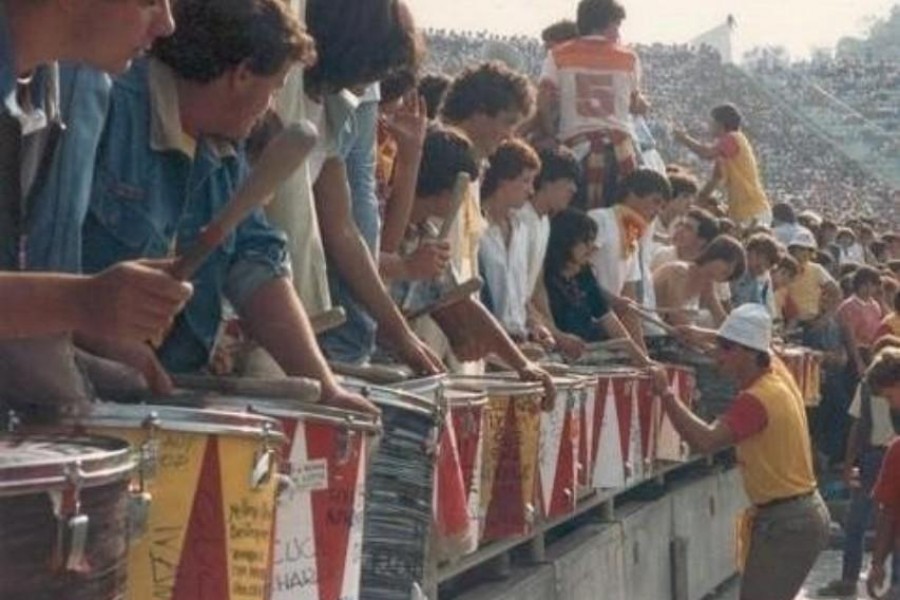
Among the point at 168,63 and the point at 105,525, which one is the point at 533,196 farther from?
the point at 105,525

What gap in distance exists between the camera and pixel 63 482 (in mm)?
3033

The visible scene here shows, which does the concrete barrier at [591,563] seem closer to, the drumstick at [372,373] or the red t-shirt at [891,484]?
the red t-shirt at [891,484]

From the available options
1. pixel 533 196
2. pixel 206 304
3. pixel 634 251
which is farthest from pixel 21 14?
pixel 634 251

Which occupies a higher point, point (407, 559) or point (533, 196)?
point (533, 196)

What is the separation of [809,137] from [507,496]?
43734 mm

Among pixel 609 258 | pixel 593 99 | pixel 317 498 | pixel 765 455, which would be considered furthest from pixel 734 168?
pixel 317 498

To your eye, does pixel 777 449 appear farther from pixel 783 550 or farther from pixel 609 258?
pixel 609 258

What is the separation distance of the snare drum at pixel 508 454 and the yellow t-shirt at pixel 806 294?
39.1 ft

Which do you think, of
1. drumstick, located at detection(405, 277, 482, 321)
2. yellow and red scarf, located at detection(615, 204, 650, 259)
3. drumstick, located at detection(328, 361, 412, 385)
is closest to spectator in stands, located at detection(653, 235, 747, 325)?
yellow and red scarf, located at detection(615, 204, 650, 259)

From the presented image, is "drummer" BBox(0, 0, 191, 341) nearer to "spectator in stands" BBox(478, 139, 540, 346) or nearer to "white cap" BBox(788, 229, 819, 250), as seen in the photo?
"spectator in stands" BBox(478, 139, 540, 346)

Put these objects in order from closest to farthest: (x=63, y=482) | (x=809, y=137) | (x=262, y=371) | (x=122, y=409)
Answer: (x=63, y=482) → (x=122, y=409) → (x=262, y=371) → (x=809, y=137)

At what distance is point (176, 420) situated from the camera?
356 cm

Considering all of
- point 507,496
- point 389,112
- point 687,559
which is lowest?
point 687,559

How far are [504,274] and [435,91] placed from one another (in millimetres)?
793
